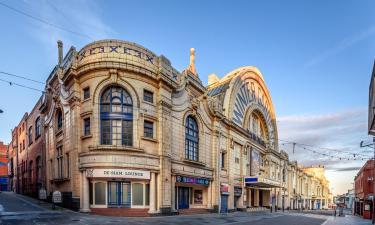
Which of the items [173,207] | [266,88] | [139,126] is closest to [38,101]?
[139,126]

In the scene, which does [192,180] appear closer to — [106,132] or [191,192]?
[191,192]

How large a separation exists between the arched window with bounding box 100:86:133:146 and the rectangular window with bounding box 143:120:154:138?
147 cm

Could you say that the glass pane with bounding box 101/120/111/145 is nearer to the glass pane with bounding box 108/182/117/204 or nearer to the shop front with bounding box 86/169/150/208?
the shop front with bounding box 86/169/150/208

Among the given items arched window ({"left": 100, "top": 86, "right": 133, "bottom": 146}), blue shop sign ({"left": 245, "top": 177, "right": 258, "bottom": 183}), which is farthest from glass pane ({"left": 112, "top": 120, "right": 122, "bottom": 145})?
blue shop sign ({"left": 245, "top": 177, "right": 258, "bottom": 183})

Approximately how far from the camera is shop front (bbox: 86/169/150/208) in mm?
19297

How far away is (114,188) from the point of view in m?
19.7

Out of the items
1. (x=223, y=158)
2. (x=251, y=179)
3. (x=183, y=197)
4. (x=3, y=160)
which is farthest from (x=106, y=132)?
(x=3, y=160)

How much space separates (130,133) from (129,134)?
Result: 111mm

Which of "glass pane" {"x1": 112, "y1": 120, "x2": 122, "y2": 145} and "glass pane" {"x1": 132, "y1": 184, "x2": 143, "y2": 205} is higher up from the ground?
"glass pane" {"x1": 112, "y1": 120, "x2": 122, "y2": 145}

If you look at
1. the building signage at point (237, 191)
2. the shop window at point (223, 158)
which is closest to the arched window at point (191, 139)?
the shop window at point (223, 158)

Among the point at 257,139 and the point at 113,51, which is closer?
the point at 113,51

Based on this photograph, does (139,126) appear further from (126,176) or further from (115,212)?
(115,212)

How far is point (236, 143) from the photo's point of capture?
36.3 metres

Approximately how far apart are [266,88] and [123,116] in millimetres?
36993
